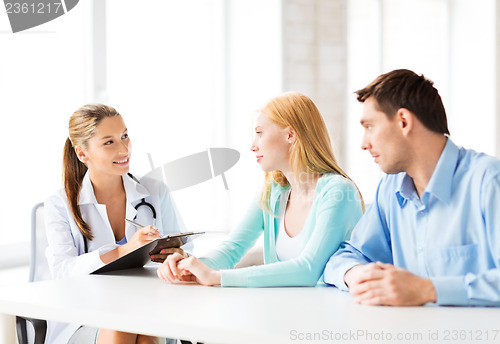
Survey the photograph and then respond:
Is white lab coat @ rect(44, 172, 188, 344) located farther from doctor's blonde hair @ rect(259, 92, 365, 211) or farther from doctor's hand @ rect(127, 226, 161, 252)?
doctor's blonde hair @ rect(259, 92, 365, 211)

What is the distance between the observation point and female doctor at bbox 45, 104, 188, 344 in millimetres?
2176

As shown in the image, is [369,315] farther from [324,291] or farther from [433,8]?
[433,8]

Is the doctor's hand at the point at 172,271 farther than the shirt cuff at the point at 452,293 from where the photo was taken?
Yes

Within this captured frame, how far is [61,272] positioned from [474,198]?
1289 millimetres

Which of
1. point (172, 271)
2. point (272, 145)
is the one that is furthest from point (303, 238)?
point (172, 271)

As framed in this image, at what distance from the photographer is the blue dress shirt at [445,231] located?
140 centimetres

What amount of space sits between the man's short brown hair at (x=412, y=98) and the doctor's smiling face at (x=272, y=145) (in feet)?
1.58

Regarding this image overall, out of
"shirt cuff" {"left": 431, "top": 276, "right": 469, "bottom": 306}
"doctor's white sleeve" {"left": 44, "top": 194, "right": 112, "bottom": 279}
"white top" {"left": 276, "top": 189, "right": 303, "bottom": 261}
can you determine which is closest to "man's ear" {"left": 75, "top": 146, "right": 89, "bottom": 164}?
"doctor's white sleeve" {"left": 44, "top": 194, "right": 112, "bottom": 279}

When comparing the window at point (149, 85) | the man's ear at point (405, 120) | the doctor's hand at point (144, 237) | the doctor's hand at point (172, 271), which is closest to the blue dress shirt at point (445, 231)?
the man's ear at point (405, 120)

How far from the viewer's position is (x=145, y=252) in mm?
1929

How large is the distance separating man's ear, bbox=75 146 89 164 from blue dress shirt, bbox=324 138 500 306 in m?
1.07

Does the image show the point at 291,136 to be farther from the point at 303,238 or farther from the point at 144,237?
the point at 144,237

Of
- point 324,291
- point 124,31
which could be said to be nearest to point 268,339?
point 324,291

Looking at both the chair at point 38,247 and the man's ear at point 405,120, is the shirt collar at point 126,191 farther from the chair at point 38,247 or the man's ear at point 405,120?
the man's ear at point 405,120
